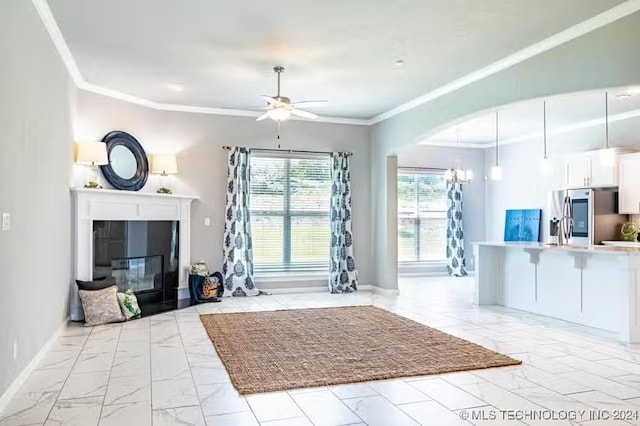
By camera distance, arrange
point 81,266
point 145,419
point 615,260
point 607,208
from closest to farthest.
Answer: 1. point 145,419
2. point 615,260
3. point 81,266
4. point 607,208

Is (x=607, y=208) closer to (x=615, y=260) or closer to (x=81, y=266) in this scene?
(x=615, y=260)

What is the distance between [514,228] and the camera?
9.96 metres

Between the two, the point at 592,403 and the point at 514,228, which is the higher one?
the point at 514,228

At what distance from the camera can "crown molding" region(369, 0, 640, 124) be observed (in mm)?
3818

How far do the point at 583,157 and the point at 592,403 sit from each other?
5886mm

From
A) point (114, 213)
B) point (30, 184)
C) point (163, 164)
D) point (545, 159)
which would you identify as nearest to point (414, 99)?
point (545, 159)

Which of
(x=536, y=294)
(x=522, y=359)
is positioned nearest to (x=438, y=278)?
(x=536, y=294)

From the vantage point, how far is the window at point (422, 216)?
412 inches

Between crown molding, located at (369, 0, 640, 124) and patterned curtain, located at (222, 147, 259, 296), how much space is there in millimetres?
2827

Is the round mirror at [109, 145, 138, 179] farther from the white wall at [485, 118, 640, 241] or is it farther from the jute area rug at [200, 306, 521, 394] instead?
the white wall at [485, 118, 640, 241]

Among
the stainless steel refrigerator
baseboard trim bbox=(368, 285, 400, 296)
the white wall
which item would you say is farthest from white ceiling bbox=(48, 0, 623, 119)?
the white wall

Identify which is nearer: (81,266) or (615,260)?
(615,260)

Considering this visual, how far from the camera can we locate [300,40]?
4.66m

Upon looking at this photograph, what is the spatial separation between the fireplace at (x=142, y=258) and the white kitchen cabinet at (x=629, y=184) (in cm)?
673
